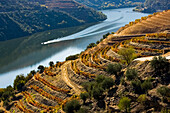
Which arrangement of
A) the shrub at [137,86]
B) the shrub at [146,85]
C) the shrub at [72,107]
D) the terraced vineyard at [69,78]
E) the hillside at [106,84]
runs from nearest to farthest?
1. the shrub at [146,85]
2. the hillside at [106,84]
3. the shrub at [137,86]
4. the shrub at [72,107]
5. the terraced vineyard at [69,78]

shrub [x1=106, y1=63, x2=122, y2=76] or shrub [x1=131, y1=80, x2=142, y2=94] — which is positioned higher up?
shrub [x1=106, y1=63, x2=122, y2=76]

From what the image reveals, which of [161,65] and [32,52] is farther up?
[161,65]

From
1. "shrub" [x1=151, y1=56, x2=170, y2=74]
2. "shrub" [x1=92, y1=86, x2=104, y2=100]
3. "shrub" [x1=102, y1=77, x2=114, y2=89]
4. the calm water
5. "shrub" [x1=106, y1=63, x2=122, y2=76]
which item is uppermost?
"shrub" [x1=151, y1=56, x2=170, y2=74]

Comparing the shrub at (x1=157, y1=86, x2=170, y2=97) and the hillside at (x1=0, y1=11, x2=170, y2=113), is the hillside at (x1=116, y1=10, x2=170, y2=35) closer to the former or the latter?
the hillside at (x1=0, y1=11, x2=170, y2=113)

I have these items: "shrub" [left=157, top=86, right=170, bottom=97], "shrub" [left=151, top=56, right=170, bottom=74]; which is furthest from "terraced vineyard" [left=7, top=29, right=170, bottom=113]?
"shrub" [left=157, top=86, right=170, bottom=97]

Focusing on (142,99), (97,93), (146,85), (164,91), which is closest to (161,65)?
(146,85)

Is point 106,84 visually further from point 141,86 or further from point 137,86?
point 141,86

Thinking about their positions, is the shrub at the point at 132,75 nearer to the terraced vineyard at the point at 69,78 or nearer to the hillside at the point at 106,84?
the hillside at the point at 106,84

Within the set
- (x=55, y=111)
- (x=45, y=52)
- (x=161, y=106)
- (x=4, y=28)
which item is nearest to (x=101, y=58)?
(x=55, y=111)

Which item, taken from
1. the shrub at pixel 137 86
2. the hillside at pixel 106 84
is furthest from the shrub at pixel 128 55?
the shrub at pixel 137 86
